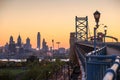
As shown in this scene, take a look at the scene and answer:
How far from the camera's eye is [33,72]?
75750 mm

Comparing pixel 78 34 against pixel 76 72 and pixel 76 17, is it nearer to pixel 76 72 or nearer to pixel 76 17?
pixel 76 17

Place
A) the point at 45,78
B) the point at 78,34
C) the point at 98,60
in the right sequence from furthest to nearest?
the point at 78,34, the point at 45,78, the point at 98,60

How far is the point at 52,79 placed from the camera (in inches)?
3204

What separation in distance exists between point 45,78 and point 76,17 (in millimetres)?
62581

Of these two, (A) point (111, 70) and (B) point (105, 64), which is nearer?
(A) point (111, 70)

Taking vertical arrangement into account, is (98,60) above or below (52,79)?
above

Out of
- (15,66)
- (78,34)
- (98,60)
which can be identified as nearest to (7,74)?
(78,34)

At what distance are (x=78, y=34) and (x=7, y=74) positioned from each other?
57.6 metres

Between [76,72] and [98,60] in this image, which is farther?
[76,72]

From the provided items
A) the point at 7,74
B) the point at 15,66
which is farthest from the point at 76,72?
the point at 15,66

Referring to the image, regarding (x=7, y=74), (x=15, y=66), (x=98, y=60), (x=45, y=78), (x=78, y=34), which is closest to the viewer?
(x=98, y=60)

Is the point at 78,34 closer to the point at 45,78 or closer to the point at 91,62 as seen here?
the point at 45,78

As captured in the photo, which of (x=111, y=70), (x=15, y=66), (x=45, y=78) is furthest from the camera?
(x=15, y=66)

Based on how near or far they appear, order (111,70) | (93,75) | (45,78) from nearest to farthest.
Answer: (111,70)
(93,75)
(45,78)
